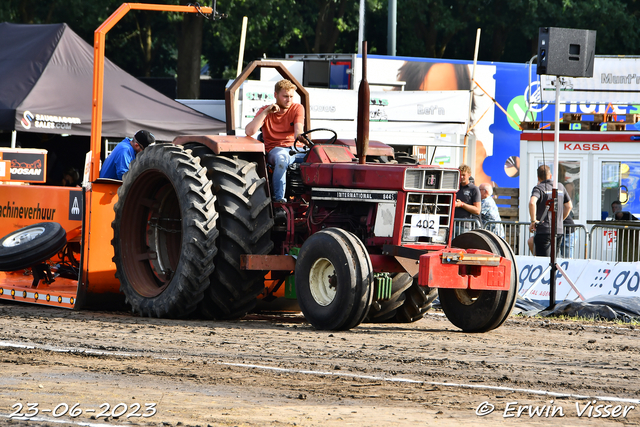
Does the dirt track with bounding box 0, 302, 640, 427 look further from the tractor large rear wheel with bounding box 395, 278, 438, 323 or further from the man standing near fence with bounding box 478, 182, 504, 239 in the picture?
the man standing near fence with bounding box 478, 182, 504, 239

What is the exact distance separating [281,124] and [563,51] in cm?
407

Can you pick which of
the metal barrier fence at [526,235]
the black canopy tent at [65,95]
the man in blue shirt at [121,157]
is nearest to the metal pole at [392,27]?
the black canopy tent at [65,95]

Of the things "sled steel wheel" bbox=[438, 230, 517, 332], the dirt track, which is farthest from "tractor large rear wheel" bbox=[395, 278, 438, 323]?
"sled steel wheel" bbox=[438, 230, 517, 332]

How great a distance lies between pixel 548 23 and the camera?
3114cm

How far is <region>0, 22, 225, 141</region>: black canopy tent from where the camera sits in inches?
640

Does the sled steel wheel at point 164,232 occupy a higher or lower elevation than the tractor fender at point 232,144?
lower

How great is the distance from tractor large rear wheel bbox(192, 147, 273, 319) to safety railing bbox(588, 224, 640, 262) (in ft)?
21.1

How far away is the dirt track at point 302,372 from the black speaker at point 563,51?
367 cm

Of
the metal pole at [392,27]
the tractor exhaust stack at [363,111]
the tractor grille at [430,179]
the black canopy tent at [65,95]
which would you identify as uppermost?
the metal pole at [392,27]

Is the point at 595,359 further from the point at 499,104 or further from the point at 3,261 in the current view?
the point at 499,104

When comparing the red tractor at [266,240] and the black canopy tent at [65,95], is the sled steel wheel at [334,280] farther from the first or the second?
the black canopy tent at [65,95]

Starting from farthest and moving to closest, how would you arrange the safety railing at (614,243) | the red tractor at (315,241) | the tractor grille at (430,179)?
the safety railing at (614,243)
the tractor grille at (430,179)
the red tractor at (315,241)

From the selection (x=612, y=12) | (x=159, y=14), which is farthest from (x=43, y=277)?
(x=612, y=12)

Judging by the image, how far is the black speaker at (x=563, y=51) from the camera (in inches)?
466
